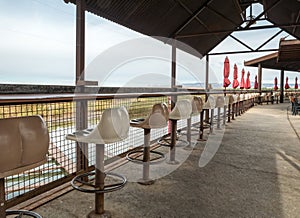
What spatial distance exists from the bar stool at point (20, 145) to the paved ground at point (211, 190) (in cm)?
89

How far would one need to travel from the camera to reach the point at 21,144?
4.01 feet

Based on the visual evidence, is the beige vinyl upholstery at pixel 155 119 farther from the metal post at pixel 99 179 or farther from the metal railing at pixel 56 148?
the metal post at pixel 99 179

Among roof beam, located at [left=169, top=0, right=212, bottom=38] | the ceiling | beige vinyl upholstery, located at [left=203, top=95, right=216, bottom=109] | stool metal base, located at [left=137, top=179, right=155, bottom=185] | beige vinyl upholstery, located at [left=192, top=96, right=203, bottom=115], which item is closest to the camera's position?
stool metal base, located at [left=137, top=179, right=155, bottom=185]

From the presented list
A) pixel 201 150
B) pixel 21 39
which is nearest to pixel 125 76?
pixel 21 39

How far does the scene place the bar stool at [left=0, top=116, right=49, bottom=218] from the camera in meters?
1.16

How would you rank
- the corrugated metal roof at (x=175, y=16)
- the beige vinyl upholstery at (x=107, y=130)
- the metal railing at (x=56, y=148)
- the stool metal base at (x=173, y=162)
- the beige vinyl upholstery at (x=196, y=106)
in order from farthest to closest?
1. the corrugated metal roof at (x=175, y=16)
2. the beige vinyl upholstery at (x=196, y=106)
3. the stool metal base at (x=173, y=162)
4. the metal railing at (x=56, y=148)
5. the beige vinyl upholstery at (x=107, y=130)

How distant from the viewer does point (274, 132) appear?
571 centimetres

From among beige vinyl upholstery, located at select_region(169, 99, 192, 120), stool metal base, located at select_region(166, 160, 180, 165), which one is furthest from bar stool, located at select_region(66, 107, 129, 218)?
stool metal base, located at select_region(166, 160, 180, 165)

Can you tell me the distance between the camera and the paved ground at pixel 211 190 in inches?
82.0

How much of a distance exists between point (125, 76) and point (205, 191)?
207 centimetres

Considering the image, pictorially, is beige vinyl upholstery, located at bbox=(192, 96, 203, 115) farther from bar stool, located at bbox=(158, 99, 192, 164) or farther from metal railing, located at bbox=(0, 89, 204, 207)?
metal railing, located at bbox=(0, 89, 204, 207)

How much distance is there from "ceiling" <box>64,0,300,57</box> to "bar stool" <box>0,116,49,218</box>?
2428mm

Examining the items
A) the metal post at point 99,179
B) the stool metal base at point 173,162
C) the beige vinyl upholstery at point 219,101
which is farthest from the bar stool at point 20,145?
the beige vinyl upholstery at point 219,101

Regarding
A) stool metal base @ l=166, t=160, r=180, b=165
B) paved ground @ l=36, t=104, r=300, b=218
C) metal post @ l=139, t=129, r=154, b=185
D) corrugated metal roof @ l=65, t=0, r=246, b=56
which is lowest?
paved ground @ l=36, t=104, r=300, b=218
